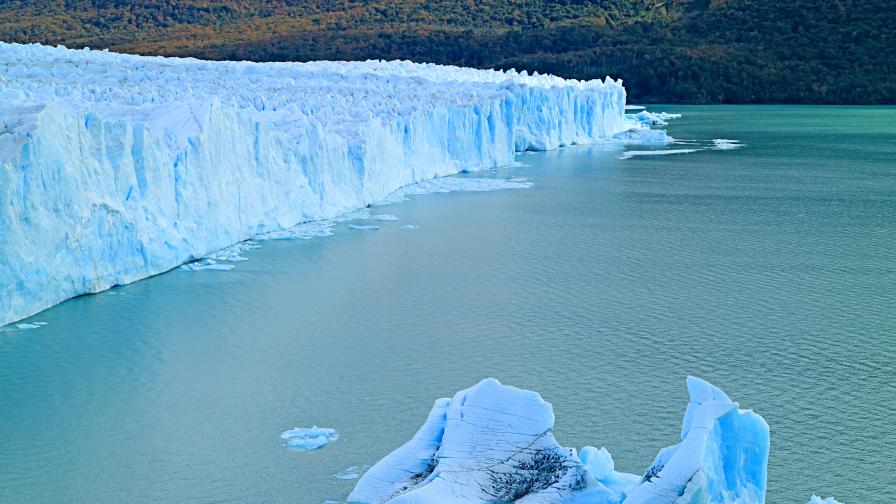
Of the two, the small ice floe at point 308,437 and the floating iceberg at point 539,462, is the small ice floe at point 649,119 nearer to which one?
the small ice floe at point 308,437

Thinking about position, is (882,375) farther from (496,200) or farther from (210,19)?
(210,19)

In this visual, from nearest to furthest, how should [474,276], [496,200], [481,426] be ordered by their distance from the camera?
[481,426], [474,276], [496,200]

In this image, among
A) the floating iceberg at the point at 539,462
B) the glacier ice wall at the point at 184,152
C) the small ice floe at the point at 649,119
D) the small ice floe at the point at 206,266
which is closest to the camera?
the floating iceberg at the point at 539,462

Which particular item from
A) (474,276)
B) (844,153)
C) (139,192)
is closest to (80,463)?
(139,192)

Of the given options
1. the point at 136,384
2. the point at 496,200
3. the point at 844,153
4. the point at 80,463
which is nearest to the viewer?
the point at 80,463

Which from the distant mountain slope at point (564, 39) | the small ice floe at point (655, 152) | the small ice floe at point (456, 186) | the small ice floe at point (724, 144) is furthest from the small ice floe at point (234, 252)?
the distant mountain slope at point (564, 39)

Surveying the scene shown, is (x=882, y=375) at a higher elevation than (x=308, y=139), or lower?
lower

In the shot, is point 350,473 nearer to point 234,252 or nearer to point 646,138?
point 234,252
